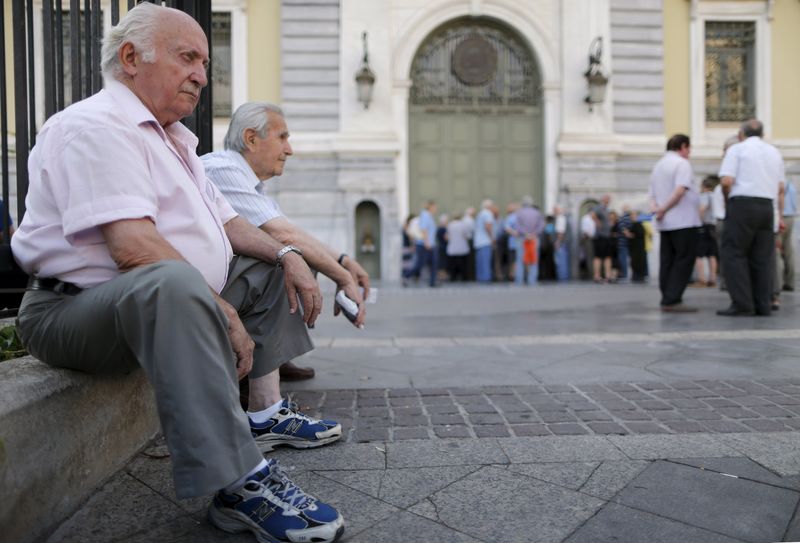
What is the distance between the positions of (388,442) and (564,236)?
11338 millimetres

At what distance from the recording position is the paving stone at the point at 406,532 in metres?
1.75

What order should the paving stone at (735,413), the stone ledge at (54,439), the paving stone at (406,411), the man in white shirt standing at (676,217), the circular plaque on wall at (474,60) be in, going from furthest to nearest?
the circular plaque on wall at (474,60) → the man in white shirt standing at (676,217) → the paving stone at (406,411) → the paving stone at (735,413) → the stone ledge at (54,439)

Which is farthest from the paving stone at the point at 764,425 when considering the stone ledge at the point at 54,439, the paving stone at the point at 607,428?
the stone ledge at the point at 54,439

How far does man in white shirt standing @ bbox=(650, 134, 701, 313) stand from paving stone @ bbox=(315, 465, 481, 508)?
5.11 m

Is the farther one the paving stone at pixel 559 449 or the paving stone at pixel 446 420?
the paving stone at pixel 446 420

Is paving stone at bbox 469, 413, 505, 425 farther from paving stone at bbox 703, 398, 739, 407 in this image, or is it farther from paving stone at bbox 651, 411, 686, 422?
paving stone at bbox 703, 398, 739, 407

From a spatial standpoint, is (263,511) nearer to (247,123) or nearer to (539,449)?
(539,449)

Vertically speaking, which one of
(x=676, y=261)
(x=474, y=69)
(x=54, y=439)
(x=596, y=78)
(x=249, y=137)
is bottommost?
(x=54, y=439)

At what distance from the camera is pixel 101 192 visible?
1.78 metres

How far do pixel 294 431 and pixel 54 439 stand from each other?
2.99 feet

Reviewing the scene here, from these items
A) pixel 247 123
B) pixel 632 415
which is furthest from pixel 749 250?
pixel 247 123

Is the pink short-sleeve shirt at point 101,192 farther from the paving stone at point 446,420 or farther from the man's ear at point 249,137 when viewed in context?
the paving stone at point 446,420

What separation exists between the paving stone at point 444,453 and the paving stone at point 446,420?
0.25 m

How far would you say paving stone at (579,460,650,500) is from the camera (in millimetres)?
2031
